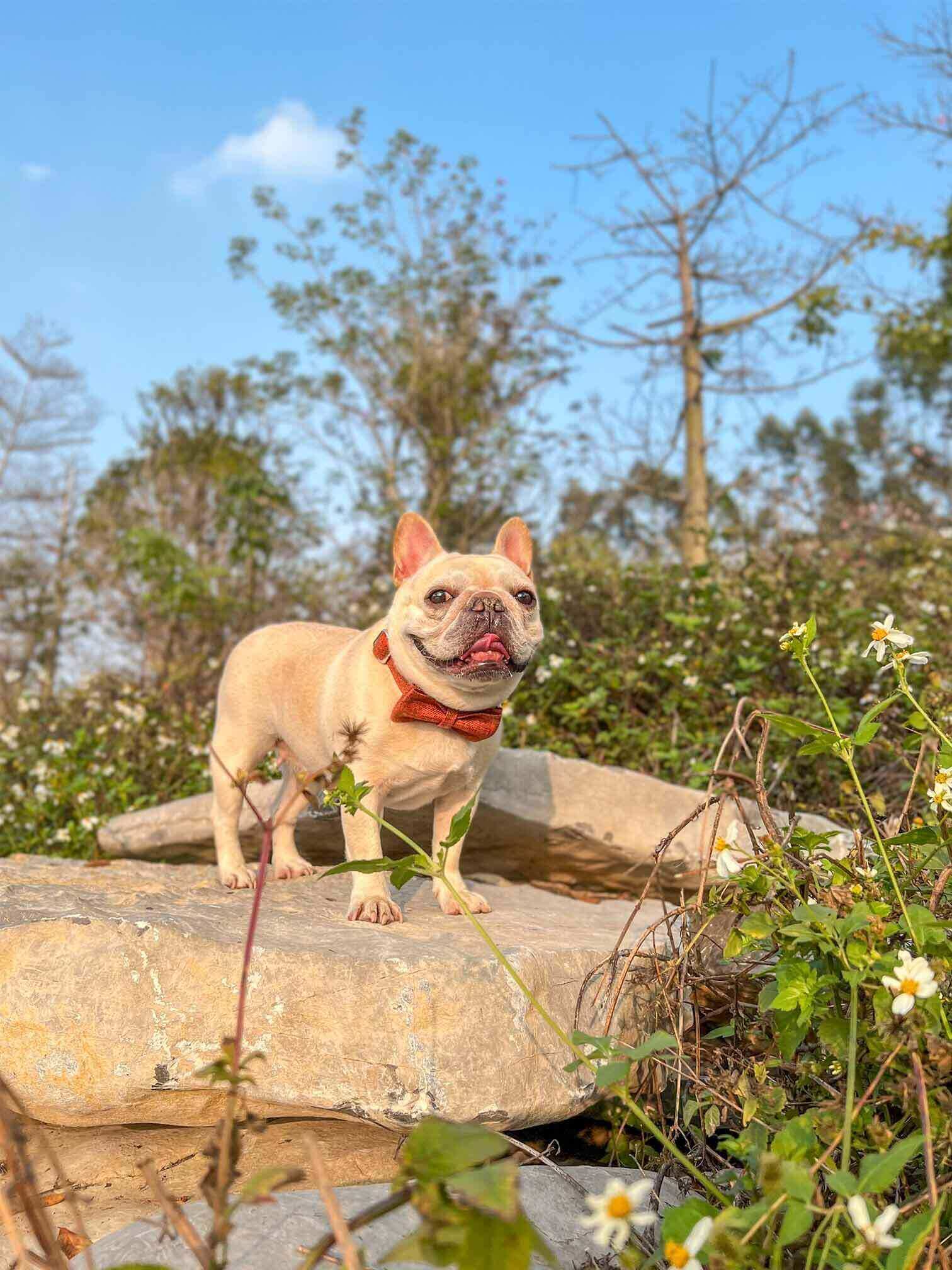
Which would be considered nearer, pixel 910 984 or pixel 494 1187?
pixel 494 1187

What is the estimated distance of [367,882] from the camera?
3.42m

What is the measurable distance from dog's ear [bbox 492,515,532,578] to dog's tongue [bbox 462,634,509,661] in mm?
654

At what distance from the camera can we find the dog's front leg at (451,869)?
11.8 ft

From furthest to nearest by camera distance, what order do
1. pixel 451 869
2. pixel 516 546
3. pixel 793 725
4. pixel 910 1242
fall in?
pixel 516 546, pixel 451 869, pixel 793 725, pixel 910 1242

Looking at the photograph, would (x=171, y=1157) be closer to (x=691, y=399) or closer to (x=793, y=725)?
(x=793, y=725)

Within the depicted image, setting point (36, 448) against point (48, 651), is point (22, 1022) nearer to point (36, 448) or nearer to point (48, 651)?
point (48, 651)

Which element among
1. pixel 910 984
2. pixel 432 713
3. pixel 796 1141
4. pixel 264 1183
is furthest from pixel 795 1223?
pixel 432 713

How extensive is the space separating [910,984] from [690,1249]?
1.96 feet

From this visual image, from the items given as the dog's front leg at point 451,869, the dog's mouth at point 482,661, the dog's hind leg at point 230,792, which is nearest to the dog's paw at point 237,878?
the dog's hind leg at point 230,792

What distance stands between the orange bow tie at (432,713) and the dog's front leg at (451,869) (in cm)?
31

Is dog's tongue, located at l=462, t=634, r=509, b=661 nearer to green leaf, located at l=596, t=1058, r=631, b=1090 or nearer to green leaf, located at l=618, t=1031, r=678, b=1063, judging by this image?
green leaf, located at l=618, t=1031, r=678, b=1063

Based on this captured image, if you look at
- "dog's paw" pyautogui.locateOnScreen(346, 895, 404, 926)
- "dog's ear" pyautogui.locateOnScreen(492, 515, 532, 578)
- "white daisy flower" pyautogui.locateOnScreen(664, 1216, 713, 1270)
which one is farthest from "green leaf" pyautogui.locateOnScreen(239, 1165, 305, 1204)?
"dog's ear" pyautogui.locateOnScreen(492, 515, 532, 578)

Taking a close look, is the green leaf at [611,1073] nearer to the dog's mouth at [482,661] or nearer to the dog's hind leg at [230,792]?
the dog's mouth at [482,661]

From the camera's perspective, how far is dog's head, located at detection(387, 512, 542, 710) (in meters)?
3.35
